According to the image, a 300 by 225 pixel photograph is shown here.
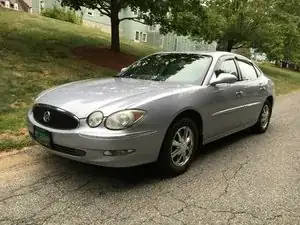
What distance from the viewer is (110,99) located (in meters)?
4.36

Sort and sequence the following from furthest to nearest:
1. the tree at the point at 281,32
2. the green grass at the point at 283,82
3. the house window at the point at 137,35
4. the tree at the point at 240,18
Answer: the house window at the point at 137,35
the tree at the point at 281,32
the tree at the point at 240,18
the green grass at the point at 283,82

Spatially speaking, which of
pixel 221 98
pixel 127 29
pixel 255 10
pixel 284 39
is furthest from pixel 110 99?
pixel 127 29

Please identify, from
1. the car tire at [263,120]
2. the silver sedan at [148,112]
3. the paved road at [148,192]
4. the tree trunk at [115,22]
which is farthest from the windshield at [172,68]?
the tree trunk at [115,22]

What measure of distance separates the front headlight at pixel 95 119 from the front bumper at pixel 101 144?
47mm

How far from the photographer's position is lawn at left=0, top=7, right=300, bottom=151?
663 centimetres

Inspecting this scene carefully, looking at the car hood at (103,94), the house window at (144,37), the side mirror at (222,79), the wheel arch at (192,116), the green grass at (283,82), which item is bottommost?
the green grass at (283,82)

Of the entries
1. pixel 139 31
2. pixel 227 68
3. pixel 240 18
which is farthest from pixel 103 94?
pixel 139 31

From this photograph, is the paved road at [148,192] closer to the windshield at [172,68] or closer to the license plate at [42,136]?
the license plate at [42,136]

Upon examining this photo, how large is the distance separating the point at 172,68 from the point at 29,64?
6360 millimetres

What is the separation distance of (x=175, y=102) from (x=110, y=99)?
30.2 inches

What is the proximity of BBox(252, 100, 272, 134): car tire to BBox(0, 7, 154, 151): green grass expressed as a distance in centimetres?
398

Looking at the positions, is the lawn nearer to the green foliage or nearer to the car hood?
the car hood

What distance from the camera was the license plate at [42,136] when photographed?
4.33 m

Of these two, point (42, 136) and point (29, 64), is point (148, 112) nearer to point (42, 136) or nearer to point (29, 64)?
point (42, 136)
